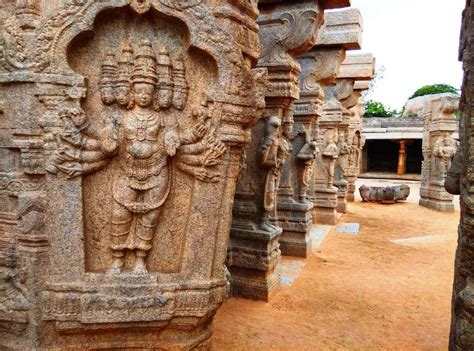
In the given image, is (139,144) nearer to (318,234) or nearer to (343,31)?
(343,31)

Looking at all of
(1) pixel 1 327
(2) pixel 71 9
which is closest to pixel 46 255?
(1) pixel 1 327

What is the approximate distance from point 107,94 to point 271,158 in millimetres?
2474

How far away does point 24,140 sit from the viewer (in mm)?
2738

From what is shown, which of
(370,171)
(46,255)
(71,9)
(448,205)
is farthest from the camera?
(370,171)

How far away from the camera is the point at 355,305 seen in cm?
475

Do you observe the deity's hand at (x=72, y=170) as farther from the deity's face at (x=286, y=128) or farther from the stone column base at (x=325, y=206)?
the stone column base at (x=325, y=206)

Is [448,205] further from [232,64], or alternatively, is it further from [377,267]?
[232,64]

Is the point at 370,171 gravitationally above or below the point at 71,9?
below

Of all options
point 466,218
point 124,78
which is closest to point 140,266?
point 124,78

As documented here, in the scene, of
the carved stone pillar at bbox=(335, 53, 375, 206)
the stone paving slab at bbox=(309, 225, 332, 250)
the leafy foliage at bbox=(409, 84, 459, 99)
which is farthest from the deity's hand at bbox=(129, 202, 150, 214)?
the leafy foliage at bbox=(409, 84, 459, 99)

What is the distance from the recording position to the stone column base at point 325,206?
9.84m

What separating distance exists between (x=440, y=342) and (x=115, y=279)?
3.30 meters

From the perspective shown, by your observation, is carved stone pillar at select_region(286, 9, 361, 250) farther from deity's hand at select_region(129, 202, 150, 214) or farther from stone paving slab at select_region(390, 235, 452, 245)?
deity's hand at select_region(129, 202, 150, 214)

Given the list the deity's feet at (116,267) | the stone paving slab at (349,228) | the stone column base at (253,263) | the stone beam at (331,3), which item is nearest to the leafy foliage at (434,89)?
the stone paving slab at (349,228)
